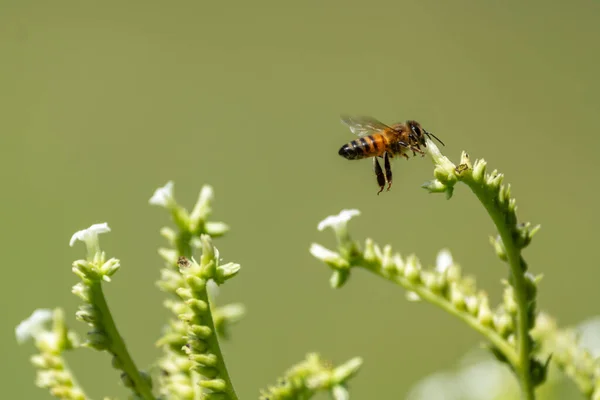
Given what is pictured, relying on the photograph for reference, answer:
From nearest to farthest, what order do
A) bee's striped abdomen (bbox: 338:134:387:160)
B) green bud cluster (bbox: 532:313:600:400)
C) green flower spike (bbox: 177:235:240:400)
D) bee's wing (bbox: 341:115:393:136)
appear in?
1. green flower spike (bbox: 177:235:240:400)
2. green bud cluster (bbox: 532:313:600:400)
3. bee's striped abdomen (bbox: 338:134:387:160)
4. bee's wing (bbox: 341:115:393:136)

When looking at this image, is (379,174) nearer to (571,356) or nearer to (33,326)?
(571,356)

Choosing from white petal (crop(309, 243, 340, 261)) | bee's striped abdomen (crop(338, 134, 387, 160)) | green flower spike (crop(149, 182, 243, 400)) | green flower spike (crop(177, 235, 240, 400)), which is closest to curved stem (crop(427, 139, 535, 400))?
white petal (crop(309, 243, 340, 261))

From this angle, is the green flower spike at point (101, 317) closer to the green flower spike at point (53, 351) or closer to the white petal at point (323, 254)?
the green flower spike at point (53, 351)

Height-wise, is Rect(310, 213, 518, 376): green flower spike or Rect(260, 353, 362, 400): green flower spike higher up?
Rect(310, 213, 518, 376): green flower spike

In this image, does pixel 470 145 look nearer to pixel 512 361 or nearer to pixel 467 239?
pixel 467 239

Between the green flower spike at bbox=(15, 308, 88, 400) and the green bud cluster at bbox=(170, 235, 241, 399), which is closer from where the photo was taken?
the green bud cluster at bbox=(170, 235, 241, 399)

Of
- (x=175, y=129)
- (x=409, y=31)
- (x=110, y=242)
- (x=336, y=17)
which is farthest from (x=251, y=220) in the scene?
(x=336, y=17)

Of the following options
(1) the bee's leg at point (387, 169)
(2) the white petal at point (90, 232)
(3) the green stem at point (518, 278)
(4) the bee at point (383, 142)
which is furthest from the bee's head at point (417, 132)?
(2) the white petal at point (90, 232)

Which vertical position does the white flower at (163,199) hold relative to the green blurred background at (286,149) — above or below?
below

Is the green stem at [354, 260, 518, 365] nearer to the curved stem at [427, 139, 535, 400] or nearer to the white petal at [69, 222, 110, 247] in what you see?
the curved stem at [427, 139, 535, 400]
